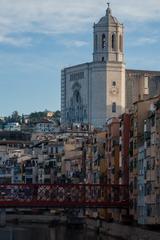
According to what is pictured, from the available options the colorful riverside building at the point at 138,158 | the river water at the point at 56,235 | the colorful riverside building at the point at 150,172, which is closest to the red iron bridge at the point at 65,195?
the colorful riverside building at the point at 138,158

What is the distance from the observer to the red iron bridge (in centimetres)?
8294

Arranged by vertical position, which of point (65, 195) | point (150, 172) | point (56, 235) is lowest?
point (56, 235)

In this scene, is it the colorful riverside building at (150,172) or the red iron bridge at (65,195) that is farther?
the red iron bridge at (65,195)

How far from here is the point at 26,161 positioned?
173750 mm

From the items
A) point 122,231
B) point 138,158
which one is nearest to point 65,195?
point 122,231

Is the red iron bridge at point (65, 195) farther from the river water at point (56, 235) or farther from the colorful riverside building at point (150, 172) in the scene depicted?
the colorful riverside building at point (150, 172)

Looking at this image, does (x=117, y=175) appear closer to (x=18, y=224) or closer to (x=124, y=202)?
(x=124, y=202)

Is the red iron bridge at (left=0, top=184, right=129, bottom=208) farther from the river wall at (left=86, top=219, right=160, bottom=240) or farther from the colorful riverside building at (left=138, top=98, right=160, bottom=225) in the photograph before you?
the colorful riverside building at (left=138, top=98, right=160, bottom=225)

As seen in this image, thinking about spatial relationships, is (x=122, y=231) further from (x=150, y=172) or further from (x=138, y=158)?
(x=150, y=172)

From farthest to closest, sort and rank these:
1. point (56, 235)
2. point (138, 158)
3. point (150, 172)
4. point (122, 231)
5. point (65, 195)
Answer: point (56, 235)
point (65, 195)
point (122, 231)
point (138, 158)
point (150, 172)

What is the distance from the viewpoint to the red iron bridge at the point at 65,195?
272 feet

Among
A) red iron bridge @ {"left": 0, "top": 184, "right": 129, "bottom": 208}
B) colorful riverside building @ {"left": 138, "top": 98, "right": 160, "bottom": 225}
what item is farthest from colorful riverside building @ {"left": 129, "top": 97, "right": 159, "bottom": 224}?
red iron bridge @ {"left": 0, "top": 184, "right": 129, "bottom": 208}

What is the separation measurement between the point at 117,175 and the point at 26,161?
7884 cm

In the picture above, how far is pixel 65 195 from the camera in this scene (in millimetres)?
90688
